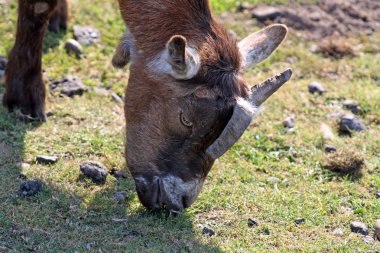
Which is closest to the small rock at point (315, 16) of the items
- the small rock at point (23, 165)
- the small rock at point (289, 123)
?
the small rock at point (289, 123)

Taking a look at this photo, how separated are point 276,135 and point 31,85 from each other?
287 cm

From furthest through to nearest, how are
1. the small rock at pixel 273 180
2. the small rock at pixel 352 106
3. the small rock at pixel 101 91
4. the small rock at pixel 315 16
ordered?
the small rock at pixel 315 16 → the small rock at pixel 352 106 → the small rock at pixel 101 91 → the small rock at pixel 273 180

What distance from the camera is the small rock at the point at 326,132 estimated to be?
8289 millimetres

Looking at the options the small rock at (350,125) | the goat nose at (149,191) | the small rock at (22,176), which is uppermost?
the goat nose at (149,191)

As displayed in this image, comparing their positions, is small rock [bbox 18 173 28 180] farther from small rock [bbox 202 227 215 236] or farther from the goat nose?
small rock [bbox 202 227 215 236]

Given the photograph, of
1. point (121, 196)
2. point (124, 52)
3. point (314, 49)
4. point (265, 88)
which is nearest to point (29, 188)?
point (121, 196)

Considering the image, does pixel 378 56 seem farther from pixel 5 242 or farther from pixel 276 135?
pixel 5 242

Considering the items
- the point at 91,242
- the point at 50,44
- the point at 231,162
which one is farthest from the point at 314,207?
the point at 50,44

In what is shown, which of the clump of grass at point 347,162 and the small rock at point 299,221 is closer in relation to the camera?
the small rock at point 299,221

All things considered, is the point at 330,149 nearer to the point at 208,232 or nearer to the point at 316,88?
the point at 316,88

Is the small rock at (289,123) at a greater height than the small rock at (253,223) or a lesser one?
lesser

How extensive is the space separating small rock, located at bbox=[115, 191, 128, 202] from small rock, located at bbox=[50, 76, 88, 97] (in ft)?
7.47

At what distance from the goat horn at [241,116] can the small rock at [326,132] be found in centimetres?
248

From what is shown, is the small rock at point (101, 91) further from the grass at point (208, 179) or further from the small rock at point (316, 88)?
the small rock at point (316, 88)
